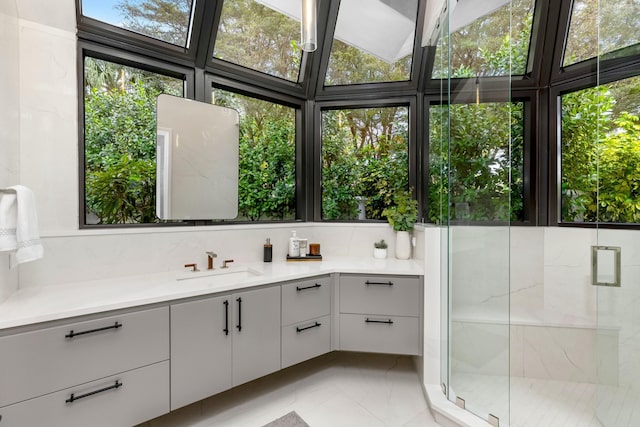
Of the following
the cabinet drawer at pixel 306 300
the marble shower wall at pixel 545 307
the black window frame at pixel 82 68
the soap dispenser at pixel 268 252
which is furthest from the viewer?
the soap dispenser at pixel 268 252

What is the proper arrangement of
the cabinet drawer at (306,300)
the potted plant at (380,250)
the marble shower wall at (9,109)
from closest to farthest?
the marble shower wall at (9,109) → the cabinet drawer at (306,300) → the potted plant at (380,250)

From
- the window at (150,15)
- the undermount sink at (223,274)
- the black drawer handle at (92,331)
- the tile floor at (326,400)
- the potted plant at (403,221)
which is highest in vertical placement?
the window at (150,15)

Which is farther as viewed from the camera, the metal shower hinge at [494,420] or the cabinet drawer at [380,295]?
the cabinet drawer at [380,295]

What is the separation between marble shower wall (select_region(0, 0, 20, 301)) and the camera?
1468 mm

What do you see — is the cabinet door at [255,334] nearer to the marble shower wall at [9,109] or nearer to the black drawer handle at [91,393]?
the black drawer handle at [91,393]

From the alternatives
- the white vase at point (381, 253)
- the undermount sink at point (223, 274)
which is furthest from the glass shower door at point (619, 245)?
the undermount sink at point (223, 274)

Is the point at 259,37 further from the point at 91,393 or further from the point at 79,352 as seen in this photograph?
the point at 91,393

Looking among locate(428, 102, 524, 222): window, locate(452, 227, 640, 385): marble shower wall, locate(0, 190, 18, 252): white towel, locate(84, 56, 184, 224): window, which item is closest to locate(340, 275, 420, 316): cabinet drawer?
locate(452, 227, 640, 385): marble shower wall

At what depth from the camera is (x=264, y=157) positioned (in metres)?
2.64

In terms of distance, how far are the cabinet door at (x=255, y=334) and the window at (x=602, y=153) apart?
1.91 meters

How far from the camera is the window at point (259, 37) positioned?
2.32 metres

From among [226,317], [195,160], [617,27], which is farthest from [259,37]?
[617,27]

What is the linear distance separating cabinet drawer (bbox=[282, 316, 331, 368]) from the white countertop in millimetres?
335

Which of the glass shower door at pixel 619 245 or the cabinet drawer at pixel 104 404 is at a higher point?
the glass shower door at pixel 619 245
